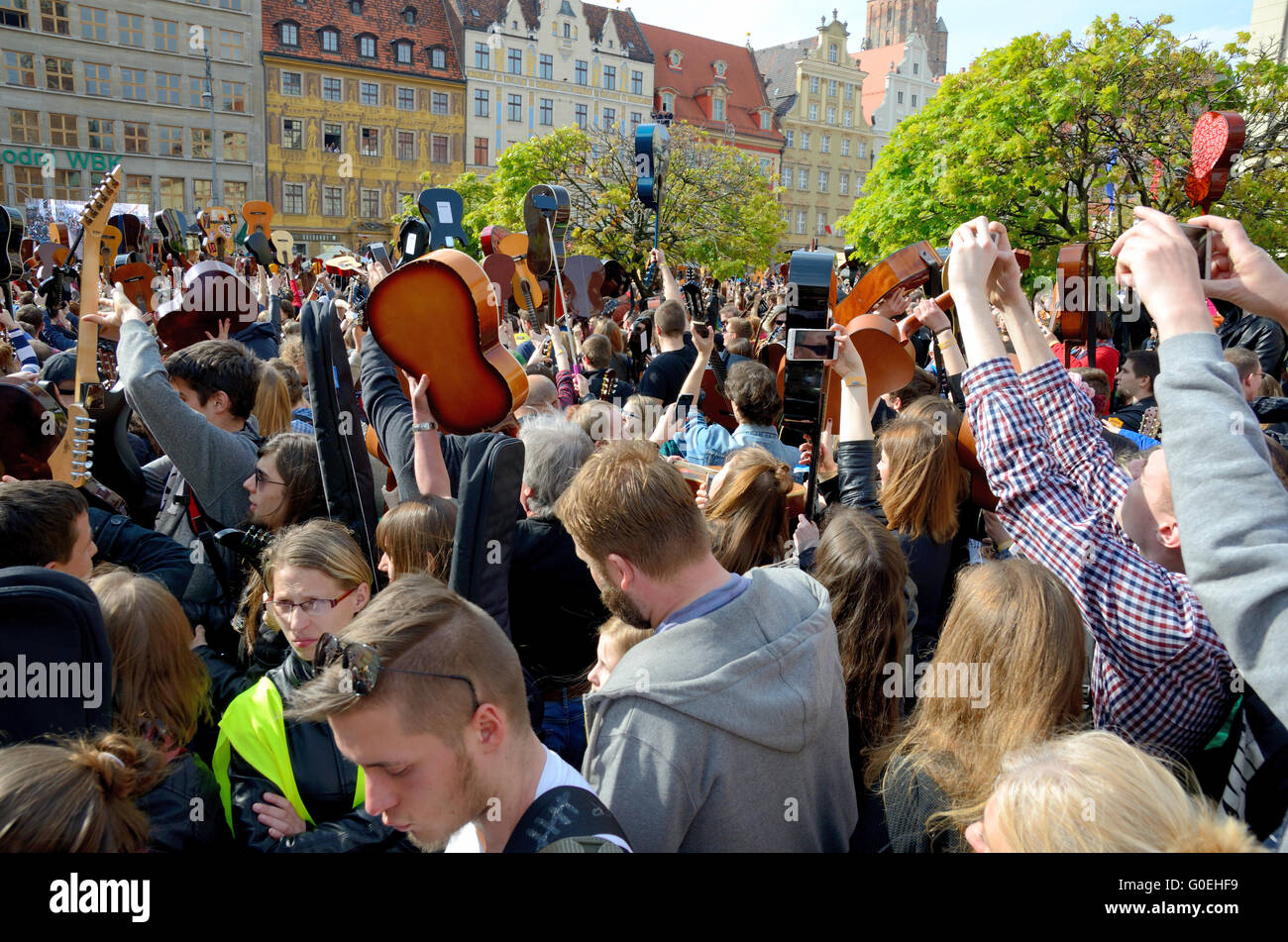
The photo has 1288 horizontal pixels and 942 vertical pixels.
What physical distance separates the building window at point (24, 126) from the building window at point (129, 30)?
17.8 feet

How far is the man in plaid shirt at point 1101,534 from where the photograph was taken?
180 cm

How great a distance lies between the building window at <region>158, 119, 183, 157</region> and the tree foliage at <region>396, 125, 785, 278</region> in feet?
70.4

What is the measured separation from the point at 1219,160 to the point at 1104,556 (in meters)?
2.19

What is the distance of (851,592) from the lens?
2494 mm

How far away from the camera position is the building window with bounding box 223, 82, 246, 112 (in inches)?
1799

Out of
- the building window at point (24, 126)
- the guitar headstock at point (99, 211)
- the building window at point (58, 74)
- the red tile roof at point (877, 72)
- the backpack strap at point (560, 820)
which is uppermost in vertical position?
the red tile roof at point (877, 72)

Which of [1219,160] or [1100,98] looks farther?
[1100,98]

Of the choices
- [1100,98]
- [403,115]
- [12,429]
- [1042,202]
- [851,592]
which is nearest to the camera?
[851,592]

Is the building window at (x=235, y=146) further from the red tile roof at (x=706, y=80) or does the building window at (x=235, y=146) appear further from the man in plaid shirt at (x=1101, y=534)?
the man in plaid shirt at (x=1101, y=534)

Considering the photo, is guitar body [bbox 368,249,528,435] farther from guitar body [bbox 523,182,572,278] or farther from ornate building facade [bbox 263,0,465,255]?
ornate building facade [bbox 263,0,465,255]

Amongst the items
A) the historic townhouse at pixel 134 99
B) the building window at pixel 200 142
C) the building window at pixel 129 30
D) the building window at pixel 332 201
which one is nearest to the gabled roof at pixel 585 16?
the historic townhouse at pixel 134 99

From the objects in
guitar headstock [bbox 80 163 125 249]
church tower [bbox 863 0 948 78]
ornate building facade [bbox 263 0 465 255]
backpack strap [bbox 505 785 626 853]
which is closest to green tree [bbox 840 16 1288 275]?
guitar headstock [bbox 80 163 125 249]
